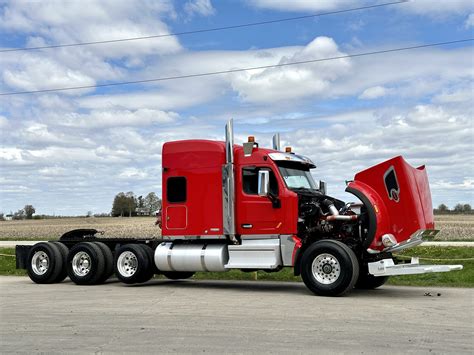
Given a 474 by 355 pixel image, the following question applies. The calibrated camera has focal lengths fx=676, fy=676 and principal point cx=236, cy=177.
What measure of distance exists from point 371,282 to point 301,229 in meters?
2.19

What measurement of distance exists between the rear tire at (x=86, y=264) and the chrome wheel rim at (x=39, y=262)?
0.93m

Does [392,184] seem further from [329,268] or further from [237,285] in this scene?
[237,285]

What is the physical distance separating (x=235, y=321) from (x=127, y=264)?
6.78 m

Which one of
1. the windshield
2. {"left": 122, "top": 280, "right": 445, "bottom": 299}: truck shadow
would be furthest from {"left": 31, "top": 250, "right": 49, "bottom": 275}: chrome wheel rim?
the windshield

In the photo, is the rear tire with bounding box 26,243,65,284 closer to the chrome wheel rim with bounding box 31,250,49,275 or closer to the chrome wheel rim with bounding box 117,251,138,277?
the chrome wheel rim with bounding box 31,250,49,275

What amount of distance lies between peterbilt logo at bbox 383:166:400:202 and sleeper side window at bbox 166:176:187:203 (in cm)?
486

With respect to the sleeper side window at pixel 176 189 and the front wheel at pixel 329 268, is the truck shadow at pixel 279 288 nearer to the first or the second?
the front wheel at pixel 329 268

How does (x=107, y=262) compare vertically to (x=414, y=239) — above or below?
below

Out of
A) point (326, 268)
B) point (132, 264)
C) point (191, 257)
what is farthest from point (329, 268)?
point (132, 264)

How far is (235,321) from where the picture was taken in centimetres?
1048

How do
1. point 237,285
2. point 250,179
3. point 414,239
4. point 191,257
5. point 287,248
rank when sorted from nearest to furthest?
point 414,239, point 287,248, point 250,179, point 191,257, point 237,285

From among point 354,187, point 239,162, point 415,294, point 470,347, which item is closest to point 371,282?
point 415,294

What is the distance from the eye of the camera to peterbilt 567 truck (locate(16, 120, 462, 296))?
13922 mm

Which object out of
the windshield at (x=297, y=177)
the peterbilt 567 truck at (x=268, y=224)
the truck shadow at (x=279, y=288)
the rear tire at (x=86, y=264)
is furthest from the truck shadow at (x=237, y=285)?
the windshield at (x=297, y=177)
